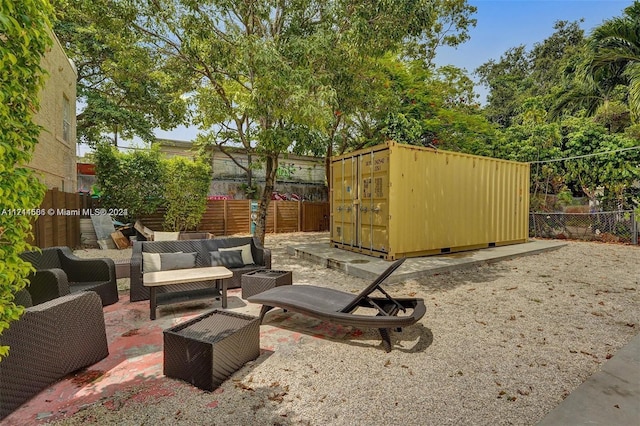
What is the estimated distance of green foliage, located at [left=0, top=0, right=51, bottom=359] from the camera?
5.17ft

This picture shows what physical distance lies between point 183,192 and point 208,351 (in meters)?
10.3

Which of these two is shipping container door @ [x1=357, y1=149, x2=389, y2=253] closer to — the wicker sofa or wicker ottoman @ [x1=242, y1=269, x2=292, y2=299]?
the wicker sofa

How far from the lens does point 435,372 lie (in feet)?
9.34

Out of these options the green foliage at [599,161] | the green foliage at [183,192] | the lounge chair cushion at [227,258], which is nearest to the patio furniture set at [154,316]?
the lounge chair cushion at [227,258]

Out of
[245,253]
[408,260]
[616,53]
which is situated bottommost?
[408,260]

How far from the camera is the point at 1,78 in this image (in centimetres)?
Answer: 161

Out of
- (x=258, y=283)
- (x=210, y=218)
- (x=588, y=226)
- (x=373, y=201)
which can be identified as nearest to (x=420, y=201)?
(x=373, y=201)

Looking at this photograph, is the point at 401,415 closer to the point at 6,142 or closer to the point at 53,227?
the point at 6,142

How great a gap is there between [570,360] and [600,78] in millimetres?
12220

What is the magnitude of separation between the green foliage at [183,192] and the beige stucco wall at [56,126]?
3.01m

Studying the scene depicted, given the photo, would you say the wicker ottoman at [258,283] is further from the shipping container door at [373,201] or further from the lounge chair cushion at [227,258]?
the shipping container door at [373,201]

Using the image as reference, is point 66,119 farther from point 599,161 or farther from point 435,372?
point 599,161

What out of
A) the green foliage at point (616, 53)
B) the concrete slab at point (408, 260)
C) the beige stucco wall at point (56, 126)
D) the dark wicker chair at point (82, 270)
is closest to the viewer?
the dark wicker chair at point (82, 270)

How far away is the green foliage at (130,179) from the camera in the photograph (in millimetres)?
10867
